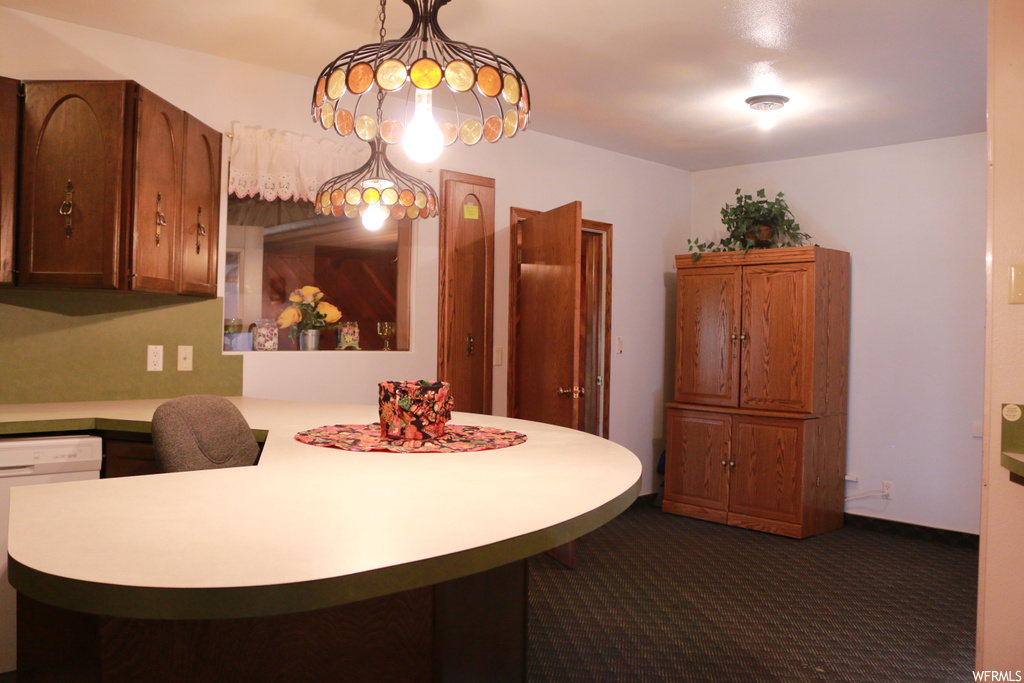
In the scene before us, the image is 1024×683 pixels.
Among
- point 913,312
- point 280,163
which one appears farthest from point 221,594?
point 913,312

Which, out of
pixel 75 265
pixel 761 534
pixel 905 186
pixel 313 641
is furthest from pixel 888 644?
pixel 75 265

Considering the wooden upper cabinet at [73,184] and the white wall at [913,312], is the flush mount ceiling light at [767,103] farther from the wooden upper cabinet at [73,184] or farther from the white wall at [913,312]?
the wooden upper cabinet at [73,184]

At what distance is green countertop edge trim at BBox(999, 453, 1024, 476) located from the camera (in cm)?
176

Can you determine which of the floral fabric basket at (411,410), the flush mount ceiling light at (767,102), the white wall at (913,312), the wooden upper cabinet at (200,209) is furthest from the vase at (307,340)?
the white wall at (913,312)

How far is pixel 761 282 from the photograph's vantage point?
4598 mm

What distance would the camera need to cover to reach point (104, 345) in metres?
3.14

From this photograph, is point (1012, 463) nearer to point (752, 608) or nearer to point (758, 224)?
point (752, 608)

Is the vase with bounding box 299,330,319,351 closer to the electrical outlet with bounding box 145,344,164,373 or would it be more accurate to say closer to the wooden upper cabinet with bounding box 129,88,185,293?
the electrical outlet with bounding box 145,344,164,373

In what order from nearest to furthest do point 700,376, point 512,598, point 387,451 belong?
point 512,598
point 387,451
point 700,376

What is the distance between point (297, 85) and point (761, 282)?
303 cm

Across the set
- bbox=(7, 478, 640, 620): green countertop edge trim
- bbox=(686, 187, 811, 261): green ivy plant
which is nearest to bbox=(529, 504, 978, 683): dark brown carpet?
bbox=(7, 478, 640, 620): green countertop edge trim

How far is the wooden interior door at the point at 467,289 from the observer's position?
4047 mm

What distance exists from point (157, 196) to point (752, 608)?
10.1ft

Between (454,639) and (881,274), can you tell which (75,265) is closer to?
(454,639)
